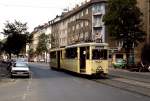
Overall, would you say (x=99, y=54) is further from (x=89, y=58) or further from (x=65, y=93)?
(x=65, y=93)

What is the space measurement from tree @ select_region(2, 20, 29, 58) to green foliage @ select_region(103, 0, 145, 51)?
50.6 feet

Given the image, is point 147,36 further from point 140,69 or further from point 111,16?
point 140,69

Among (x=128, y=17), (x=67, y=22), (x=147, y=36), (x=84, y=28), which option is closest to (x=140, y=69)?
(x=128, y=17)

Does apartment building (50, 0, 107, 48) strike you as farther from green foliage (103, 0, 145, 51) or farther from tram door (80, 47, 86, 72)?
tram door (80, 47, 86, 72)

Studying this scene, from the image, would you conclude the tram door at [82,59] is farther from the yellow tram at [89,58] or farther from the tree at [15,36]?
the tree at [15,36]

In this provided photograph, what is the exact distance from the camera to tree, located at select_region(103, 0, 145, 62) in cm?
7462

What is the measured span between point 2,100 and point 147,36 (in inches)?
2621

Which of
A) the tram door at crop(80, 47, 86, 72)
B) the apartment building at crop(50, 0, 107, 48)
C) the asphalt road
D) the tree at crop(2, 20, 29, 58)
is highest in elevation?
the apartment building at crop(50, 0, 107, 48)

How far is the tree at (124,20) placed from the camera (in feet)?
245

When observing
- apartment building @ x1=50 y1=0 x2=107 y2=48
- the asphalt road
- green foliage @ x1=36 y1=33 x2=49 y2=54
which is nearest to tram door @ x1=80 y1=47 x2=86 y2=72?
the asphalt road

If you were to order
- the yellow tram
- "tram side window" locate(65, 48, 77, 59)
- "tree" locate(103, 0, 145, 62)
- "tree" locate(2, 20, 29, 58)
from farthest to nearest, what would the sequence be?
1. "tree" locate(2, 20, 29, 58)
2. "tree" locate(103, 0, 145, 62)
3. "tram side window" locate(65, 48, 77, 59)
4. the yellow tram

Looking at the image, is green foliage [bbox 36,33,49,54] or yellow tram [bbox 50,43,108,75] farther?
green foliage [bbox 36,33,49,54]

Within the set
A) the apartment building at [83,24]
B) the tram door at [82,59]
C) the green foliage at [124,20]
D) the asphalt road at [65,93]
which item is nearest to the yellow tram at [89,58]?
Result: the tram door at [82,59]

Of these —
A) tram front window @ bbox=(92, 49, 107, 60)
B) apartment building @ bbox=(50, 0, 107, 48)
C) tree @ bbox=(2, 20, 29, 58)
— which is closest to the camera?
tram front window @ bbox=(92, 49, 107, 60)
